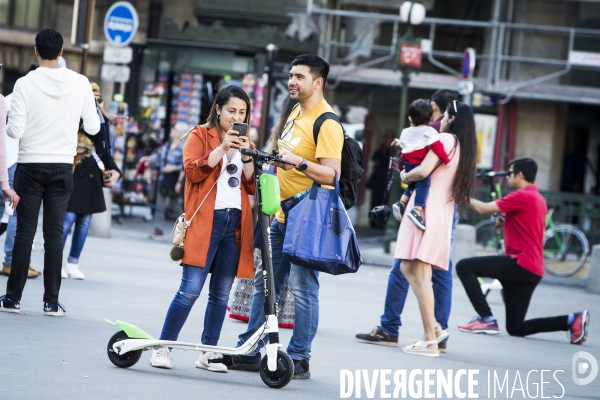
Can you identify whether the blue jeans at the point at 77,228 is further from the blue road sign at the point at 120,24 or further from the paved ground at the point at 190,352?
the blue road sign at the point at 120,24

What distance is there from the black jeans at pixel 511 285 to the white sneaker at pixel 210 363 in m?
3.85

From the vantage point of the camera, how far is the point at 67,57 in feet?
92.6

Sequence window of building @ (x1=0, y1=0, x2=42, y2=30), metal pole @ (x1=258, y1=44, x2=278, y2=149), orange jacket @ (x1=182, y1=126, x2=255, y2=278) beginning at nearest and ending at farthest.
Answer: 1. orange jacket @ (x1=182, y1=126, x2=255, y2=278)
2. metal pole @ (x1=258, y1=44, x2=278, y2=149)
3. window of building @ (x1=0, y1=0, x2=42, y2=30)

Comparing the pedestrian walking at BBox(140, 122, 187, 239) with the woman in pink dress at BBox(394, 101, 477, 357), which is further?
the pedestrian walking at BBox(140, 122, 187, 239)

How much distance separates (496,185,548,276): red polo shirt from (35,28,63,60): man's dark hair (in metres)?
4.25

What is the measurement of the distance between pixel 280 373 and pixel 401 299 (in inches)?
107

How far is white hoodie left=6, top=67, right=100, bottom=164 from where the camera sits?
26.0 feet

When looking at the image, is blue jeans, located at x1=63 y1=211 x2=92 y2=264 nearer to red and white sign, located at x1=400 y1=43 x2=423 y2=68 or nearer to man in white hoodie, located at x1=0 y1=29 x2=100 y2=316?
man in white hoodie, located at x1=0 y1=29 x2=100 y2=316

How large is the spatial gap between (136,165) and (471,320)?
35.9 ft

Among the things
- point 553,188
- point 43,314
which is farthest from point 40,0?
point 43,314

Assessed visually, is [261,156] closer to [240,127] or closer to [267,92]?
[240,127]

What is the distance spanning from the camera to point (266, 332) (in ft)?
20.1

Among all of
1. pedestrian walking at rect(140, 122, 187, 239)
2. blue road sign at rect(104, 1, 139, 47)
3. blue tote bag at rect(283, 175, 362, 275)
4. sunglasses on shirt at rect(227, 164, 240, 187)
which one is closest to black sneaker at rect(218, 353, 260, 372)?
blue tote bag at rect(283, 175, 362, 275)

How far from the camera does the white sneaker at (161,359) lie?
6.48 meters
